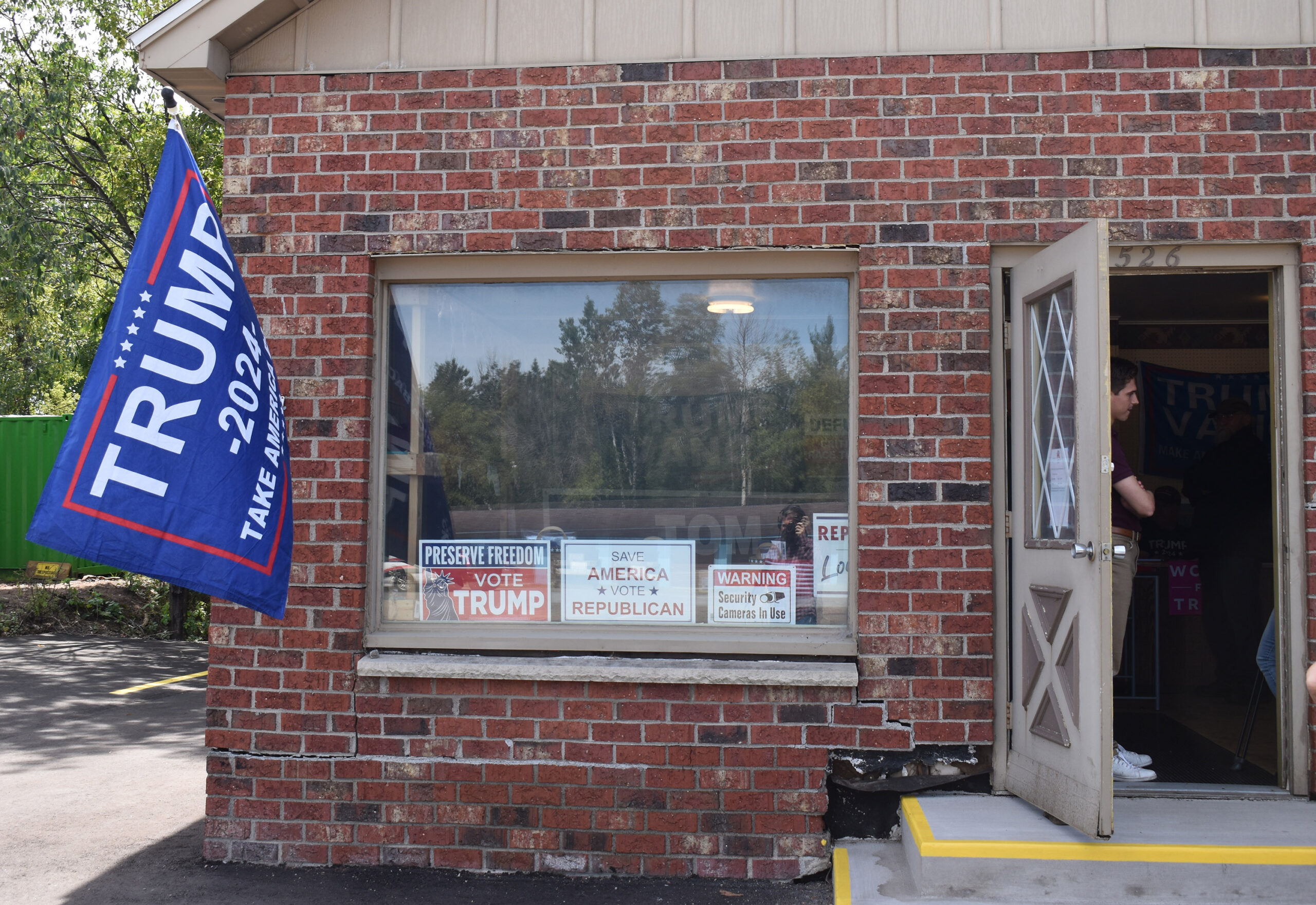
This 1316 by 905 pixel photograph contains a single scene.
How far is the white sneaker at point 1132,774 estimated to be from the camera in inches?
173

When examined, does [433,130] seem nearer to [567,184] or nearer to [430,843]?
[567,184]

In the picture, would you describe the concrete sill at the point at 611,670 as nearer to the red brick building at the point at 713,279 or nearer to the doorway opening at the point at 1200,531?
the red brick building at the point at 713,279

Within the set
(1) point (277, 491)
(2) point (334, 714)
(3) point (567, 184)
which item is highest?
(3) point (567, 184)

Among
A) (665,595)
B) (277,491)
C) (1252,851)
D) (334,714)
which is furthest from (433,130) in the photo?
(1252,851)

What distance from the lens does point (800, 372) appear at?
15.0 ft

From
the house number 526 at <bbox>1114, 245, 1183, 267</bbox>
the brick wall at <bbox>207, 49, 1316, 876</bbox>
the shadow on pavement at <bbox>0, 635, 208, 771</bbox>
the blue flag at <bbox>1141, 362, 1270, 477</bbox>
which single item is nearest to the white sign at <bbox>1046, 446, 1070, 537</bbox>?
the brick wall at <bbox>207, 49, 1316, 876</bbox>

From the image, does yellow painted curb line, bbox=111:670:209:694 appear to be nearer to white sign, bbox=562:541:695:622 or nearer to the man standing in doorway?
white sign, bbox=562:541:695:622

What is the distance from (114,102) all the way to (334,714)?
34.3 feet

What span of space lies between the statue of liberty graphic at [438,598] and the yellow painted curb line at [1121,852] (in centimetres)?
226

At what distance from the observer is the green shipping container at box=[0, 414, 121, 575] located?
14.2 metres

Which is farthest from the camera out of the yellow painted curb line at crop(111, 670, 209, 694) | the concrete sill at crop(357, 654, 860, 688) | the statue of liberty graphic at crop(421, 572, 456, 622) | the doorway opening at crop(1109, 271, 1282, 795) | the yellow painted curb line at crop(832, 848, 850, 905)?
the yellow painted curb line at crop(111, 670, 209, 694)

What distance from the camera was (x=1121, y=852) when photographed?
3643mm

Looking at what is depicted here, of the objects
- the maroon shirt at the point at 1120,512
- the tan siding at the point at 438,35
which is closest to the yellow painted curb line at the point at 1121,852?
the maroon shirt at the point at 1120,512

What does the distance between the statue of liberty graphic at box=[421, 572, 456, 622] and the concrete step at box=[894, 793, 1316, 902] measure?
7.30 ft
